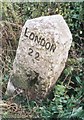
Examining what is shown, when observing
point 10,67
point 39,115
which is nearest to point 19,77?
point 10,67

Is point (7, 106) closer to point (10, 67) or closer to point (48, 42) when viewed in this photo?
point (10, 67)

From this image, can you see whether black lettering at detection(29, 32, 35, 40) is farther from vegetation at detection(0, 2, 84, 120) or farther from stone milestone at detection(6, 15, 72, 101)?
vegetation at detection(0, 2, 84, 120)

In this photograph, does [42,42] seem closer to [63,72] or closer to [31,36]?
[31,36]

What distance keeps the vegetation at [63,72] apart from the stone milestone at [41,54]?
43 mm

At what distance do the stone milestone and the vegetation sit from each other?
0.04 meters

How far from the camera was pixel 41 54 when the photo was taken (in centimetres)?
241

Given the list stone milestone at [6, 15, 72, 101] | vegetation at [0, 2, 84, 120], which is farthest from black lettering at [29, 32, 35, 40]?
vegetation at [0, 2, 84, 120]

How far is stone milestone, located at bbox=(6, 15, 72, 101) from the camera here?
7.79ft

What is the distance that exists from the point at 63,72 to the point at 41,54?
6.7 inches

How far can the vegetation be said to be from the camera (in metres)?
2.43

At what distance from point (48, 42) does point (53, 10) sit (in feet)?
0.64

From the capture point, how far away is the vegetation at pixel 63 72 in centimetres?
243

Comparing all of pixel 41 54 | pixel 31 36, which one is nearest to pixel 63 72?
pixel 41 54

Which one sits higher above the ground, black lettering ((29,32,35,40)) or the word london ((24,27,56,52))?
black lettering ((29,32,35,40))
